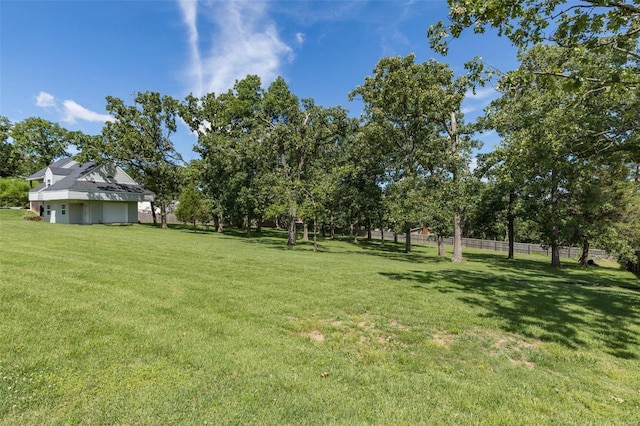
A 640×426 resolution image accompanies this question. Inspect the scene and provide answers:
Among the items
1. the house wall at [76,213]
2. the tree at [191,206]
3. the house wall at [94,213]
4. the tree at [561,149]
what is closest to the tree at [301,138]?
the tree at [191,206]

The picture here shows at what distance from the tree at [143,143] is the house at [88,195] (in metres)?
1.78

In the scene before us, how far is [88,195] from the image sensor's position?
28.6 m

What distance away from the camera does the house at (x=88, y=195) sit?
2883 centimetres

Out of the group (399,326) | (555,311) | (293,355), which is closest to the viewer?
(293,355)

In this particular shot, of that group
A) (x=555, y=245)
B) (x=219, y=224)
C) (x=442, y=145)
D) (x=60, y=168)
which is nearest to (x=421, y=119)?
(x=442, y=145)

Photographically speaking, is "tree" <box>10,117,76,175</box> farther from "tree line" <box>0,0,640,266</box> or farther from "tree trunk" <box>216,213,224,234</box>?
"tree trunk" <box>216,213,224,234</box>

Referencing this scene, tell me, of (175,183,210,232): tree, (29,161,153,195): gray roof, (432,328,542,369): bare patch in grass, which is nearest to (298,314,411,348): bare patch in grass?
(432,328,542,369): bare patch in grass

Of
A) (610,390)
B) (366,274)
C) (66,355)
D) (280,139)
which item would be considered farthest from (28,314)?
(280,139)

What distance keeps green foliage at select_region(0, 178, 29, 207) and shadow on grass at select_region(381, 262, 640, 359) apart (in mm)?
44391

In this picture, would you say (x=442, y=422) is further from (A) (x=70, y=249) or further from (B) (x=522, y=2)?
(A) (x=70, y=249)

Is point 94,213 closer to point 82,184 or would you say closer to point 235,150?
point 82,184

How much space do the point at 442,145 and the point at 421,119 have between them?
2245 millimetres

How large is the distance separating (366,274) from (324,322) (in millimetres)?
5410

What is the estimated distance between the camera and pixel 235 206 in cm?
3028
